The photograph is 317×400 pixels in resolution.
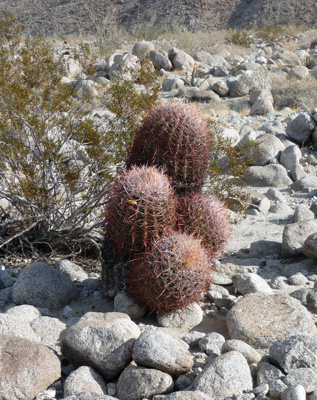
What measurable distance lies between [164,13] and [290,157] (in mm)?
34370

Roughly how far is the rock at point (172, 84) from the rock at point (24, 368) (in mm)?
10883

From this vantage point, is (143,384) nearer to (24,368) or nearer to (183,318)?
(24,368)

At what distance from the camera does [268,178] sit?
7715mm

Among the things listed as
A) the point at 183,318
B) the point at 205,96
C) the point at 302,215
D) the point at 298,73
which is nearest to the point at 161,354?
the point at 183,318

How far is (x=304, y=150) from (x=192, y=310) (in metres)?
5.91

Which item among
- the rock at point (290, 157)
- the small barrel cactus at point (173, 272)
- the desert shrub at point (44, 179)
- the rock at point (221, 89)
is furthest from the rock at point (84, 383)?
the rock at point (221, 89)

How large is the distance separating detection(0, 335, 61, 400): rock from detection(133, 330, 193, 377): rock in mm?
509

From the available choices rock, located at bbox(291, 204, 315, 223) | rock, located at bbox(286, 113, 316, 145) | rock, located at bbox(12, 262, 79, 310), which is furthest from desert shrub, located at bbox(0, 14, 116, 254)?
rock, located at bbox(286, 113, 316, 145)

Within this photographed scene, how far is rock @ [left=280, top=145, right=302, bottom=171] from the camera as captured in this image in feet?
26.7

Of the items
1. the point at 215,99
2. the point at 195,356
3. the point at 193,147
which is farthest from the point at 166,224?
the point at 215,99

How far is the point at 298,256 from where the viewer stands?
5.16m

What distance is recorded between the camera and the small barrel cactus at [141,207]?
12.0 feet

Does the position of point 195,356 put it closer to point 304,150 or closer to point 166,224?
point 166,224

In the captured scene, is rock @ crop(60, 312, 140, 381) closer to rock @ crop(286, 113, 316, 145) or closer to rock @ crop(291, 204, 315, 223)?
rock @ crop(291, 204, 315, 223)
